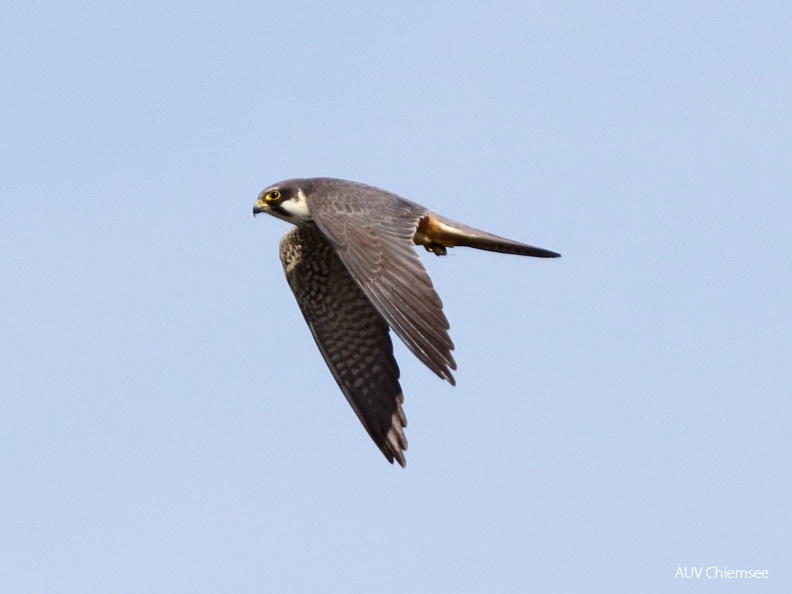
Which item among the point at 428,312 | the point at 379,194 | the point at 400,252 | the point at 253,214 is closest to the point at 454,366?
the point at 428,312

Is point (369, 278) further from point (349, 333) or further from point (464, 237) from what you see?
point (349, 333)

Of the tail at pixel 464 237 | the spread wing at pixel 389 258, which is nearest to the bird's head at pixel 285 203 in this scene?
the spread wing at pixel 389 258

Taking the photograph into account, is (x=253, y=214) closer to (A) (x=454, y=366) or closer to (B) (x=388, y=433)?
(B) (x=388, y=433)

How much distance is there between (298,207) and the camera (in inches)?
492

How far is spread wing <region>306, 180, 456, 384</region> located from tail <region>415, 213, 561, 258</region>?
32cm

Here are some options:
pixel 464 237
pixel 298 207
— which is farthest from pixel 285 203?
pixel 464 237

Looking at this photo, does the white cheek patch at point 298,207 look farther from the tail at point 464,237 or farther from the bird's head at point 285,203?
the tail at point 464,237

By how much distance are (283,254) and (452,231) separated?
6.28 ft

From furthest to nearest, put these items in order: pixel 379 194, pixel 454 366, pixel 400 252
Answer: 1. pixel 379 194
2. pixel 400 252
3. pixel 454 366

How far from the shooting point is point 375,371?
13164 mm

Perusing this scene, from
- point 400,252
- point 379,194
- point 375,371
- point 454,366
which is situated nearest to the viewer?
point 454,366

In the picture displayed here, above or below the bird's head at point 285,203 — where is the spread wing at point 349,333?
below

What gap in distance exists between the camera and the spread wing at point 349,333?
12844mm

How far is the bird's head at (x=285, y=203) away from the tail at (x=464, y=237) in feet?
3.15
